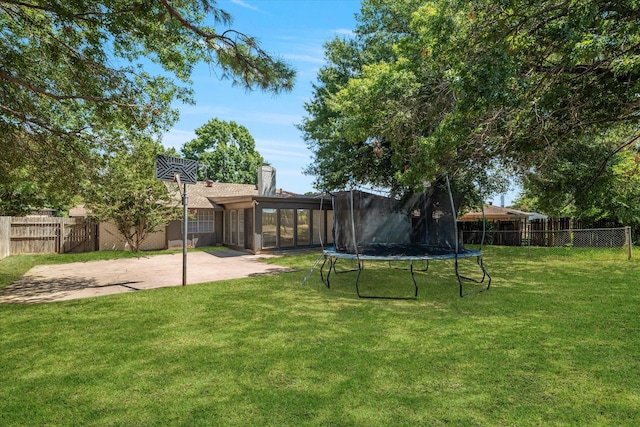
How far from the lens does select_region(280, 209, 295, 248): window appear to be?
47.9 feet

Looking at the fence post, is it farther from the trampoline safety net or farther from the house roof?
the trampoline safety net

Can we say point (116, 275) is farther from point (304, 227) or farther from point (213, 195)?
point (213, 195)

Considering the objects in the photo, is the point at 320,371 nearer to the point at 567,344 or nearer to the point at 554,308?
the point at 567,344

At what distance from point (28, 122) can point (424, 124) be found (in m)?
7.81

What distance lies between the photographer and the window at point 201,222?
52.1ft

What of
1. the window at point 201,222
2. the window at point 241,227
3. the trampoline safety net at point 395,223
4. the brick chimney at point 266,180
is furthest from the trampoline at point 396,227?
the window at point 201,222

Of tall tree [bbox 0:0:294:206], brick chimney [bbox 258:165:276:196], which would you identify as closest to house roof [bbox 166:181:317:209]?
brick chimney [bbox 258:165:276:196]

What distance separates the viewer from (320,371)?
309cm

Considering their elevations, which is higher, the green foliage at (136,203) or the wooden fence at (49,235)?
the green foliage at (136,203)

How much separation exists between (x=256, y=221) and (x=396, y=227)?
7.12 m

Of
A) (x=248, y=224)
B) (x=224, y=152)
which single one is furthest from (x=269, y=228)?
(x=224, y=152)

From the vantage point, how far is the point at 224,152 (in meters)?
36.7

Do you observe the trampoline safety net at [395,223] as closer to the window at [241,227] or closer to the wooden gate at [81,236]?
the window at [241,227]

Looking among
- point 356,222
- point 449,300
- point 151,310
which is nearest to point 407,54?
point 356,222
